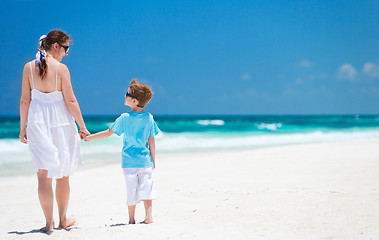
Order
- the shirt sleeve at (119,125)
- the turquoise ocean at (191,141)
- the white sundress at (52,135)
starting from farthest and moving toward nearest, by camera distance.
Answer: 1. the turquoise ocean at (191,141)
2. the shirt sleeve at (119,125)
3. the white sundress at (52,135)

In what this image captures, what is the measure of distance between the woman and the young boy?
29 centimetres

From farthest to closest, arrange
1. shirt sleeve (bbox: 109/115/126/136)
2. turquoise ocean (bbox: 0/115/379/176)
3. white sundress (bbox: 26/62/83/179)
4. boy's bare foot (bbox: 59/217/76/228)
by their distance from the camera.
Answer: turquoise ocean (bbox: 0/115/379/176) < boy's bare foot (bbox: 59/217/76/228) < shirt sleeve (bbox: 109/115/126/136) < white sundress (bbox: 26/62/83/179)

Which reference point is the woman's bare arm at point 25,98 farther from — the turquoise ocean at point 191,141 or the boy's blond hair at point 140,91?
the turquoise ocean at point 191,141

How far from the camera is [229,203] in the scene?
437cm

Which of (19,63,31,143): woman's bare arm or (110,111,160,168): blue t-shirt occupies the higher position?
(19,63,31,143): woman's bare arm

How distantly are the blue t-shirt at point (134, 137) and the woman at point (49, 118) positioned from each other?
0.41 metres

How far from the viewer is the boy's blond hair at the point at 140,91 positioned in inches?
140

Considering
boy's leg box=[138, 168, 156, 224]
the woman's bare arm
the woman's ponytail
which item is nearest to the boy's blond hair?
boy's leg box=[138, 168, 156, 224]

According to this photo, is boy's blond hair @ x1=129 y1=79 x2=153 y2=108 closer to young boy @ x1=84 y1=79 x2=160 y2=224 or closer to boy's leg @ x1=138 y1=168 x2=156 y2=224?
young boy @ x1=84 y1=79 x2=160 y2=224

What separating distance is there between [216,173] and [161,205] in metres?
2.56

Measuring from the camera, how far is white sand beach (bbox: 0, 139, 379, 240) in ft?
10.8

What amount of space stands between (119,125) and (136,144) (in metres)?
0.24

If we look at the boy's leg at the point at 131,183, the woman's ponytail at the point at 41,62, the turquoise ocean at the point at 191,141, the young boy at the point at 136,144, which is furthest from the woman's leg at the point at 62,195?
the turquoise ocean at the point at 191,141

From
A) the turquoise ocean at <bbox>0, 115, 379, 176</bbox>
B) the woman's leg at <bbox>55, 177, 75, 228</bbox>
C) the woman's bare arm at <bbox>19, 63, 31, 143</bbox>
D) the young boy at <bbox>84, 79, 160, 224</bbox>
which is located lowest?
the turquoise ocean at <bbox>0, 115, 379, 176</bbox>
